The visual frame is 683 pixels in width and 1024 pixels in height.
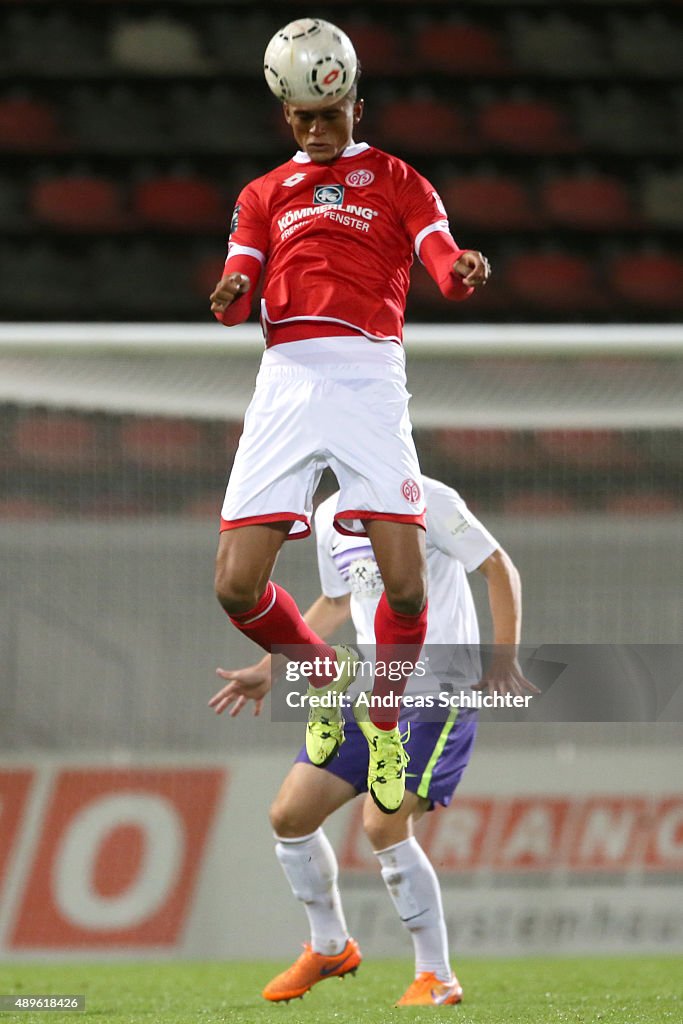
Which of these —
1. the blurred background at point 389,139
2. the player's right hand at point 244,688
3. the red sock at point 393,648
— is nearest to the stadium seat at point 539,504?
the player's right hand at point 244,688

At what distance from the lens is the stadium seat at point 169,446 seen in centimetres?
507

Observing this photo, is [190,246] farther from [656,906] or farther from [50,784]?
[656,906]

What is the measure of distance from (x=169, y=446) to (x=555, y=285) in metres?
3.68

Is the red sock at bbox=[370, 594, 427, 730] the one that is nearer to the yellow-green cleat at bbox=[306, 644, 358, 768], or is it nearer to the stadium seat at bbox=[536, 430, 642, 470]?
the yellow-green cleat at bbox=[306, 644, 358, 768]

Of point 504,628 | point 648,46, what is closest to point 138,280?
point 648,46

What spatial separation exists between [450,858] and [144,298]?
3896mm

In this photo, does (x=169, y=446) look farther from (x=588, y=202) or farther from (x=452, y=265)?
(x=588, y=202)

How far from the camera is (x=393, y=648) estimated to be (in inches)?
127

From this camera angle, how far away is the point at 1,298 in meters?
7.82

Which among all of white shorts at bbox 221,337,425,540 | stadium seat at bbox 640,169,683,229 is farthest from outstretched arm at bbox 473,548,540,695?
stadium seat at bbox 640,169,683,229

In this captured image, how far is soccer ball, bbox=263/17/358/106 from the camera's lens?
2.98 meters

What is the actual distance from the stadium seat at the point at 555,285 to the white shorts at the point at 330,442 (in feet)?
17.0

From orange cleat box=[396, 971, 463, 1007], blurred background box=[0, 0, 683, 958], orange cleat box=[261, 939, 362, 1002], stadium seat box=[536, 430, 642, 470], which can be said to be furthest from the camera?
stadium seat box=[536, 430, 642, 470]

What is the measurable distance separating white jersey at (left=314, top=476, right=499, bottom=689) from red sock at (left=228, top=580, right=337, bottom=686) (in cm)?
48
